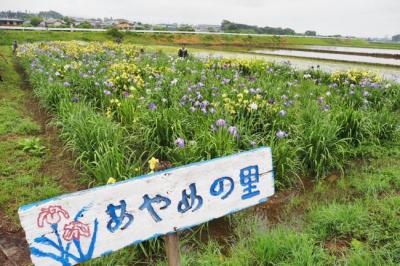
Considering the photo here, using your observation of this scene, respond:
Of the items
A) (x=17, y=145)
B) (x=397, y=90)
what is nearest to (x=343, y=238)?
(x=17, y=145)

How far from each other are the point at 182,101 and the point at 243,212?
2148 millimetres

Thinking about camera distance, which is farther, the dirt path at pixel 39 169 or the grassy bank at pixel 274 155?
the dirt path at pixel 39 169

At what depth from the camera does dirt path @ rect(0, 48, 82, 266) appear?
2535 millimetres

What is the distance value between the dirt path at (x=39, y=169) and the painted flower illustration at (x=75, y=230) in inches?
62.6

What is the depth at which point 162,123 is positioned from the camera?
Result: 4062 millimetres

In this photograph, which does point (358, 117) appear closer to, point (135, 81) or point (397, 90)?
point (397, 90)

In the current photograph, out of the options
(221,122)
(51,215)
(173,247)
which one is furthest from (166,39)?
(51,215)

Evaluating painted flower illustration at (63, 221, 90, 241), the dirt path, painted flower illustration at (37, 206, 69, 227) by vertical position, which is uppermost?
painted flower illustration at (37, 206, 69, 227)

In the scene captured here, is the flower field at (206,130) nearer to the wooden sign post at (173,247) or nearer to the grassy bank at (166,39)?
the wooden sign post at (173,247)

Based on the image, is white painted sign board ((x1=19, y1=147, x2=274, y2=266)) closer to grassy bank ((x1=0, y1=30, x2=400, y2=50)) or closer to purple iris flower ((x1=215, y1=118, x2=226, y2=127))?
purple iris flower ((x1=215, y1=118, x2=226, y2=127))

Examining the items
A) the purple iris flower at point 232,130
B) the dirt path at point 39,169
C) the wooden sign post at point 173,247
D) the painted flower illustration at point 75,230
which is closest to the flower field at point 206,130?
the purple iris flower at point 232,130

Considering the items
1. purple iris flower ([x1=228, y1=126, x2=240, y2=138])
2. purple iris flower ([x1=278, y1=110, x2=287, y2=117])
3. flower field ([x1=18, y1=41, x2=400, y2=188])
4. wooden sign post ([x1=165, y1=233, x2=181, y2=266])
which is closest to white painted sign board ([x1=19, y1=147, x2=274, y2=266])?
wooden sign post ([x1=165, y1=233, x2=181, y2=266])

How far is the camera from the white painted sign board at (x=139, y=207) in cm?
114

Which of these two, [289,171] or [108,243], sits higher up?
[108,243]
